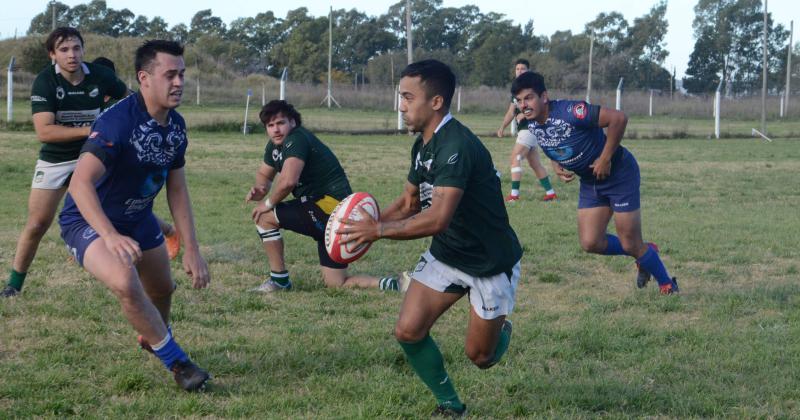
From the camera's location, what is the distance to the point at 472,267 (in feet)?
15.2

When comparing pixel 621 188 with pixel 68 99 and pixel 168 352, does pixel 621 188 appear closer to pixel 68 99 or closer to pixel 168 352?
pixel 168 352

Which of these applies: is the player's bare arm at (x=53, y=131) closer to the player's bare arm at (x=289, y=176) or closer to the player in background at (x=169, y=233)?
the player in background at (x=169, y=233)

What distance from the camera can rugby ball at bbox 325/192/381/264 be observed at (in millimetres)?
4461

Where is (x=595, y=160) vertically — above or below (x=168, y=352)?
above

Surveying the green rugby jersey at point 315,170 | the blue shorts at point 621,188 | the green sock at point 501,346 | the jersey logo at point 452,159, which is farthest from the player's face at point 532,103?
the jersey logo at point 452,159

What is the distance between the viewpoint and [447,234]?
469 cm

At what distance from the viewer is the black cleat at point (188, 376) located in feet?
16.2

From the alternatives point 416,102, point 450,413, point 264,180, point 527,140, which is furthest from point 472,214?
point 527,140

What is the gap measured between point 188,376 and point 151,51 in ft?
5.64

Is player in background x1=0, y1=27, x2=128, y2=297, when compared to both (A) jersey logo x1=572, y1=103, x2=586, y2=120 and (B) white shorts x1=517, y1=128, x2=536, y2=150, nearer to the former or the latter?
(A) jersey logo x1=572, y1=103, x2=586, y2=120

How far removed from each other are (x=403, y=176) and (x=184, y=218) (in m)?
11.2

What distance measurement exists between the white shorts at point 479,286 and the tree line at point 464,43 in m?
63.3

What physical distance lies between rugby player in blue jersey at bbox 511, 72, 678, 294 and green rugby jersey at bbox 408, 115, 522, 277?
2.84 metres

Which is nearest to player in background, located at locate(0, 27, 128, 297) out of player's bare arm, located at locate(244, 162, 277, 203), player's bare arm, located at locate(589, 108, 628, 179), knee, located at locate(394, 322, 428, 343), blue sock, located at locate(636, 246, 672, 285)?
player's bare arm, located at locate(244, 162, 277, 203)
